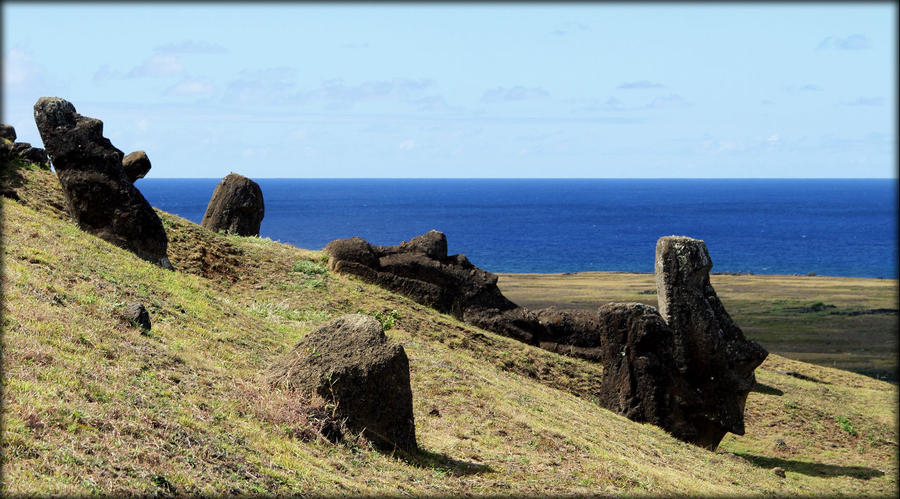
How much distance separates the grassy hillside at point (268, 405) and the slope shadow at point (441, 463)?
0.05 meters

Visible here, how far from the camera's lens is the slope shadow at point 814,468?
1989cm

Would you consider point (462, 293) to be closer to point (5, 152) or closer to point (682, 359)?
point (682, 359)

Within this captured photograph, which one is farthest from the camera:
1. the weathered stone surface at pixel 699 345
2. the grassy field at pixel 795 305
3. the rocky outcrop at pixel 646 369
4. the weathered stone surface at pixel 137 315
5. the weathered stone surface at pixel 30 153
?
the grassy field at pixel 795 305

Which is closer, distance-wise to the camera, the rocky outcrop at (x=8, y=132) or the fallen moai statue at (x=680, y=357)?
the fallen moai statue at (x=680, y=357)

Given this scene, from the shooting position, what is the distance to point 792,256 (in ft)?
441

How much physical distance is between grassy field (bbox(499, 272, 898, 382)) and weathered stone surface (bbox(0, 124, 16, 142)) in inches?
1267

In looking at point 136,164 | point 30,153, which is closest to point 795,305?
point 136,164

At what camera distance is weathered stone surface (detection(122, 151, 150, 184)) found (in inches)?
1046

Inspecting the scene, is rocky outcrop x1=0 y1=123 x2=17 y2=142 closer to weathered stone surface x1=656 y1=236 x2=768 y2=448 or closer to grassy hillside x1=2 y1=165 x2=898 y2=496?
grassy hillside x1=2 y1=165 x2=898 y2=496

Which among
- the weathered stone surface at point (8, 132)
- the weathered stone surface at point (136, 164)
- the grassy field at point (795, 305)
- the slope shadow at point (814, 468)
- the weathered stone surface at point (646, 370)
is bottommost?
the grassy field at point (795, 305)

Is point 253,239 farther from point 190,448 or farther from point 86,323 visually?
point 190,448

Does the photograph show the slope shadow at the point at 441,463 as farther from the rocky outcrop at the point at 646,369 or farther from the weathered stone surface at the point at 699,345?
the weathered stone surface at the point at 699,345

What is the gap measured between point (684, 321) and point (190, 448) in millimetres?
14363

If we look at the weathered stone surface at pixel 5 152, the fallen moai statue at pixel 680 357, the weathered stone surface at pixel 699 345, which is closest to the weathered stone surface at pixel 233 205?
the weathered stone surface at pixel 5 152
